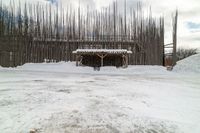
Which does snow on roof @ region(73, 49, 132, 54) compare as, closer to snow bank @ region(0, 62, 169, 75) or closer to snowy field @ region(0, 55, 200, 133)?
snow bank @ region(0, 62, 169, 75)

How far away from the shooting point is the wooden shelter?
16172 millimetres

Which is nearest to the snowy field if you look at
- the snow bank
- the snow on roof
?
the snow bank

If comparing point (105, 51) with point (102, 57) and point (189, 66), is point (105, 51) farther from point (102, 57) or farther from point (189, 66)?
point (189, 66)

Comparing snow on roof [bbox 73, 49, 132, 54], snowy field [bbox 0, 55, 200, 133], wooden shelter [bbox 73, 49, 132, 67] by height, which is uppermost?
snow on roof [bbox 73, 49, 132, 54]

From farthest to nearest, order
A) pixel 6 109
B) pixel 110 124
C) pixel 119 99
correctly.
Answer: pixel 119 99, pixel 6 109, pixel 110 124

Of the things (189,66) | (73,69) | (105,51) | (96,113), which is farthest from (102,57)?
(96,113)

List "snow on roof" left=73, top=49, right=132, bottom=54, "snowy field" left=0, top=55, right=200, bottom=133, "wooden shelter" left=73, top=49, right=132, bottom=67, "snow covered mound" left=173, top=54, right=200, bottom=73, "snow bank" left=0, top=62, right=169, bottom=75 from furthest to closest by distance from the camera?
1. "wooden shelter" left=73, top=49, right=132, bottom=67
2. "snow on roof" left=73, top=49, right=132, bottom=54
3. "snow covered mound" left=173, top=54, right=200, bottom=73
4. "snow bank" left=0, top=62, right=169, bottom=75
5. "snowy field" left=0, top=55, right=200, bottom=133

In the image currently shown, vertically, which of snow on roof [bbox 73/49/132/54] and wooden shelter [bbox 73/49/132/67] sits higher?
snow on roof [bbox 73/49/132/54]

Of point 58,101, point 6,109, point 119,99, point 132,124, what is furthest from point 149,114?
point 6,109

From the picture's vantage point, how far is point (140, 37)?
17.8 metres

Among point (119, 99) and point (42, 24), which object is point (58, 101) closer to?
point (119, 99)

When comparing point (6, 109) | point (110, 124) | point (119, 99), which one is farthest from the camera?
point (119, 99)

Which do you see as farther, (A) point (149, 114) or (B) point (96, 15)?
(B) point (96, 15)

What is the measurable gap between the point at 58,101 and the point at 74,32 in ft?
42.3
